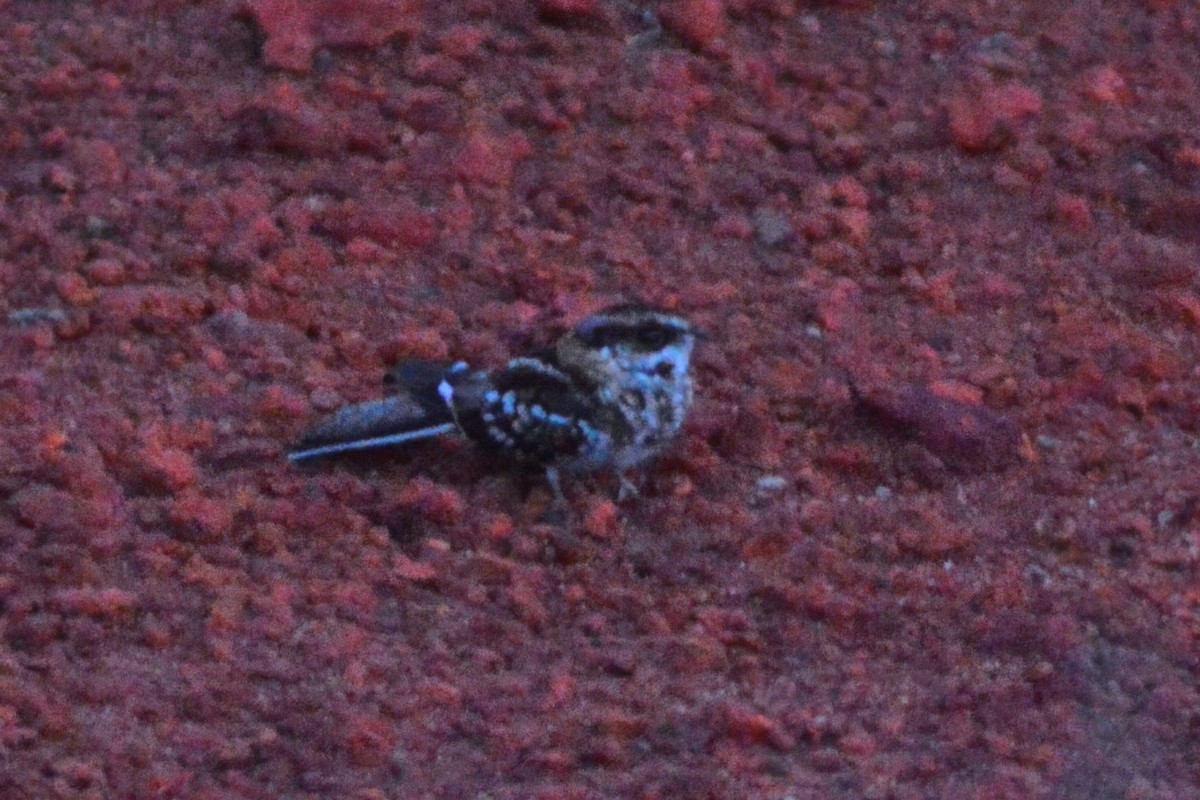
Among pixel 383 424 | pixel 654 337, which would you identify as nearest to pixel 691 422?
pixel 654 337

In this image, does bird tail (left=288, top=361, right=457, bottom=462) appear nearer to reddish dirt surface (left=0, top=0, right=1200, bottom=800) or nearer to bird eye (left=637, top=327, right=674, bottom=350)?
reddish dirt surface (left=0, top=0, right=1200, bottom=800)

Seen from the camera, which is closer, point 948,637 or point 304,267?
point 948,637

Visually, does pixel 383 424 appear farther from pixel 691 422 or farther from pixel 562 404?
pixel 691 422

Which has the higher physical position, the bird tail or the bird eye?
the bird eye

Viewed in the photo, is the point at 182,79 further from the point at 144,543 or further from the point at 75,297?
the point at 144,543

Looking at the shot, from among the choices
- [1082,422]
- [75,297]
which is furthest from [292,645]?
[1082,422]

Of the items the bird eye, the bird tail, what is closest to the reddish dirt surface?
the bird tail

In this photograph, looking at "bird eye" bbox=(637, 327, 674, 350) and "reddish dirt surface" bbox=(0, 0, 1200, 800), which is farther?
"bird eye" bbox=(637, 327, 674, 350)

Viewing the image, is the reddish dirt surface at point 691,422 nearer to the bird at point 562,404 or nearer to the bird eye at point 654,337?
the bird at point 562,404
